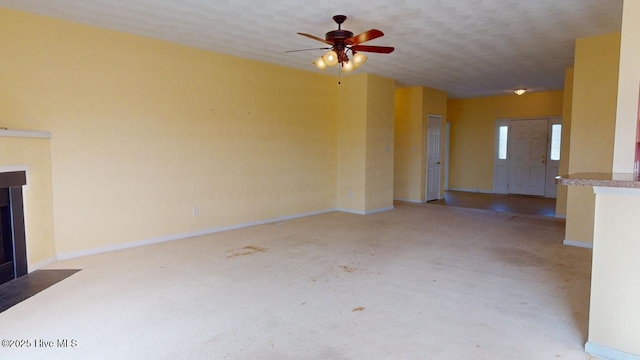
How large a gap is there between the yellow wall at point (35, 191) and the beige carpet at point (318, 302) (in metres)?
0.25

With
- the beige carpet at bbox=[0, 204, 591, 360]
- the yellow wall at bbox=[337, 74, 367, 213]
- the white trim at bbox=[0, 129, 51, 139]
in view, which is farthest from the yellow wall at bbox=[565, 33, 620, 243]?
the white trim at bbox=[0, 129, 51, 139]

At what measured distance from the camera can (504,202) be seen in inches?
325

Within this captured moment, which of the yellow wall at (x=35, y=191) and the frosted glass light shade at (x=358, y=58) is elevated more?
the frosted glass light shade at (x=358, y=58)

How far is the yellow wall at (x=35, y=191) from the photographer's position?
140 inches

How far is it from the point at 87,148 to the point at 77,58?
1.00 m

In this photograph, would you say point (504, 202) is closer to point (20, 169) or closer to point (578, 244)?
point (578, 244)

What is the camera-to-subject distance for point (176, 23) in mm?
4082

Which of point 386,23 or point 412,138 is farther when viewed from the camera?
point 412,138

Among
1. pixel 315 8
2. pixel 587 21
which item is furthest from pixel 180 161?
pixel 587 21

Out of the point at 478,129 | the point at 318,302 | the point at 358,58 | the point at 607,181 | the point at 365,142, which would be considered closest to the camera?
the point at 607,181

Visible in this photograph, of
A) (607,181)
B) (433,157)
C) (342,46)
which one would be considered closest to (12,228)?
(342,46)

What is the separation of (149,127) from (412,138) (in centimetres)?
558

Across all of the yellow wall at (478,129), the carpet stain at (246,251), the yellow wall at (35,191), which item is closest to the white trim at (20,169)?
the yellow wall at (35,191)

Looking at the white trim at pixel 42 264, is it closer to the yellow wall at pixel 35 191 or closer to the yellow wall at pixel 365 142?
the yellow wall at pixel 35 191
